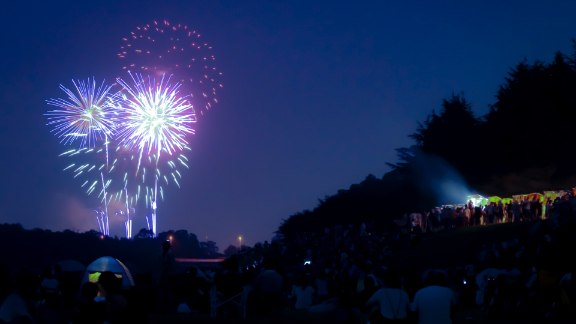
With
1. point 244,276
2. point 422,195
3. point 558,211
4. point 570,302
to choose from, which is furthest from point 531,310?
point 422,195

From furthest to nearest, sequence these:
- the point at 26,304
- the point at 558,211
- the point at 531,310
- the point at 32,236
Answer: the point at 32,236
the point at 558,211
the point at 531,310
the point at 26,304

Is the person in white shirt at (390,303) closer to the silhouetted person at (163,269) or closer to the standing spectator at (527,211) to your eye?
the silhouetted person at (163,269)

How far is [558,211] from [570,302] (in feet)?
42.2

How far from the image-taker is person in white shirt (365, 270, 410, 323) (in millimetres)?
7590

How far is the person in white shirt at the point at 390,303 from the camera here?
7.59 meters

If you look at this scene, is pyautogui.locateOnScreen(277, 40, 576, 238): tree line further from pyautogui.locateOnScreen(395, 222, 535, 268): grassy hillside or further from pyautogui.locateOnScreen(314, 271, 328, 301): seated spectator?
pyautogui.locateOnScreen(314, 271, 328, 301): seated spectator

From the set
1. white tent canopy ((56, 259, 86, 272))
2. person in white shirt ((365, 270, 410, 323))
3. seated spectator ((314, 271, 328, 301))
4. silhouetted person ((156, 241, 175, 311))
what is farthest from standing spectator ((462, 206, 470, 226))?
person in white shirt ((365, 270, 410, 323))

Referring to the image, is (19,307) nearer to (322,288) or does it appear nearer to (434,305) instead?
(434,305)

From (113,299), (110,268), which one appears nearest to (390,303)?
(113,299)

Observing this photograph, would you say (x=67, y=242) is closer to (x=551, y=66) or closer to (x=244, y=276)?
(x=551, y=66)

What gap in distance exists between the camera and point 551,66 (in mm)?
44062

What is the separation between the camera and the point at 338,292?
1208 cm

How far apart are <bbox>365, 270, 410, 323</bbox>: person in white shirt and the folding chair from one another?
16.8ft

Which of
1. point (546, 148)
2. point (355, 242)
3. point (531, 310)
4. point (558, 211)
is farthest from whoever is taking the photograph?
point (546, 148)
